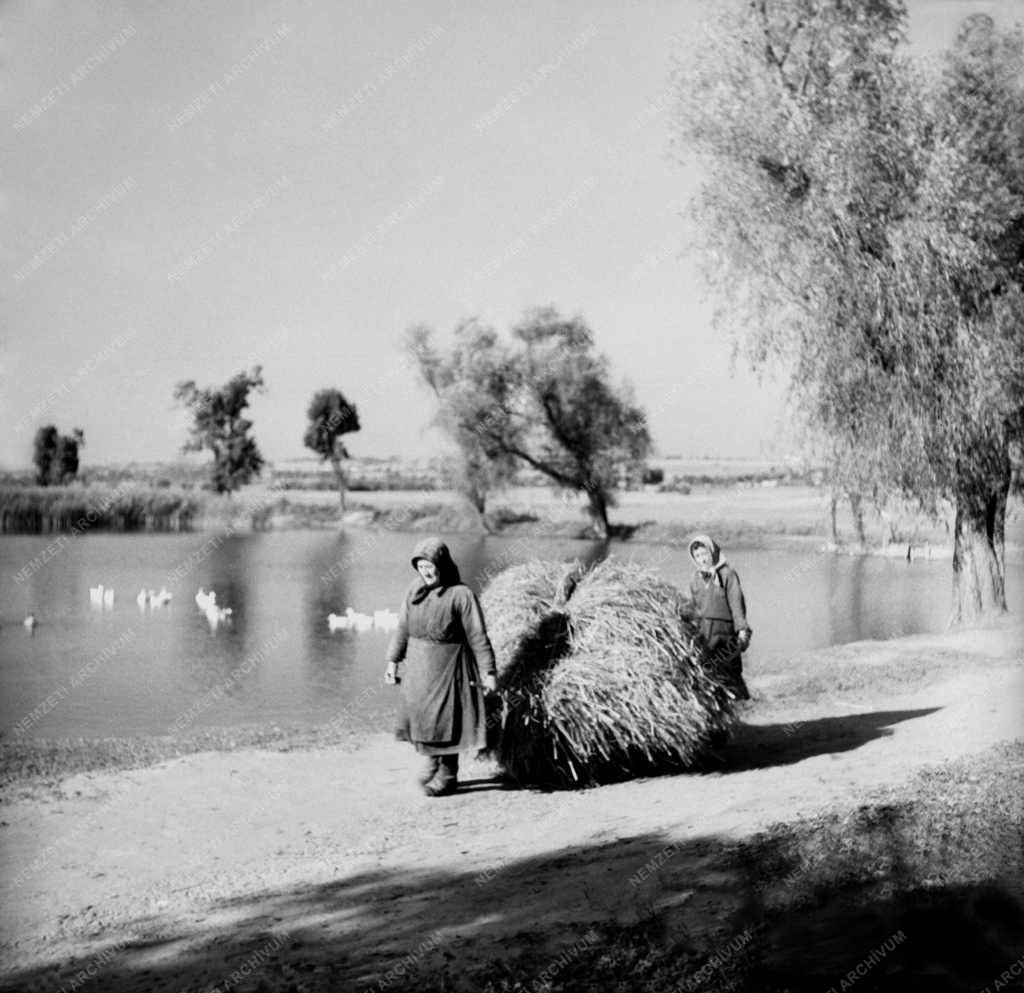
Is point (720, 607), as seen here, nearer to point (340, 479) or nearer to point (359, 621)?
point (359, 621)

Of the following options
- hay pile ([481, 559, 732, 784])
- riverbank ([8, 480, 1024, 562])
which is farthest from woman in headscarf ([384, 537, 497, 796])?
riverbank ([8, 480, 1024, 562])

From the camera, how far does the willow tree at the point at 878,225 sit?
53.9 ft

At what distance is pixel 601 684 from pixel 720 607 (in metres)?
1.89

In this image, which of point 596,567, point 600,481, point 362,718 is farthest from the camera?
point 600,481

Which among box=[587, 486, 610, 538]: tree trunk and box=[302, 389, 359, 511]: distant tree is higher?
box=[302, 389, 359, 511]: distant tree

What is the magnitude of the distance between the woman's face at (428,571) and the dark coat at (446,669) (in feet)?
0.14

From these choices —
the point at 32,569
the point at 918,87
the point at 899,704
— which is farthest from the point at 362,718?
the point at 32,569

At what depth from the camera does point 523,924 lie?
5438mm

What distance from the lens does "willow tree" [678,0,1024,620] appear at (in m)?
16.4

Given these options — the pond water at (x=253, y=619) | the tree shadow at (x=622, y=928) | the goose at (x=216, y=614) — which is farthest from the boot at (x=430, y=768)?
the goose at (x=216, y=614)

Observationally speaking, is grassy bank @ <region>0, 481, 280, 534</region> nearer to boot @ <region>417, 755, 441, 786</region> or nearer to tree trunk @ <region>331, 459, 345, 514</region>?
tree trunk @ <region>331, 459, 345, 514</region>

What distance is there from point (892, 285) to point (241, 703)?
11.0 metres

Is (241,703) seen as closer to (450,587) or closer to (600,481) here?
(450,587)

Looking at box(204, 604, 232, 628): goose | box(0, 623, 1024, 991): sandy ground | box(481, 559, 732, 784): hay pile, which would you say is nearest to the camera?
box(0, 623, 1024, 991): sandy ground
